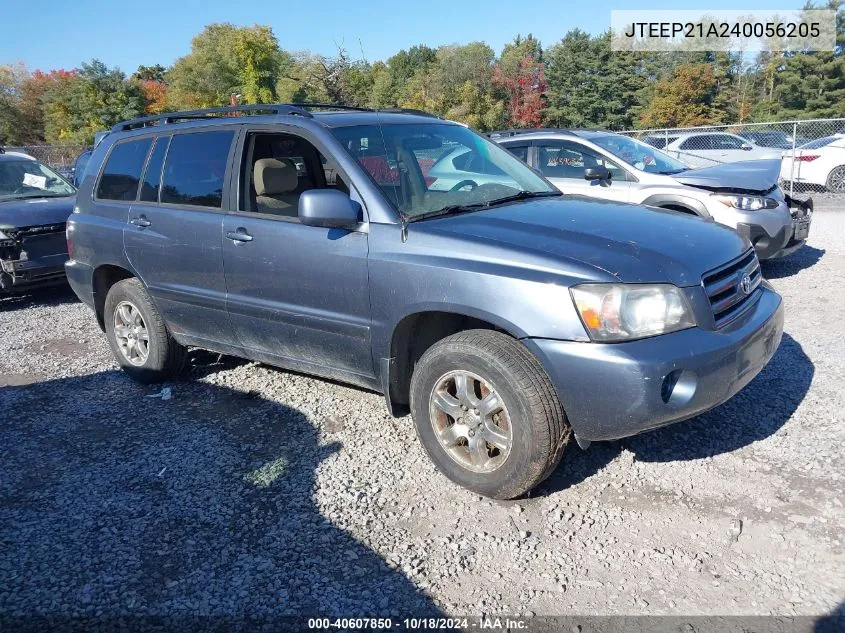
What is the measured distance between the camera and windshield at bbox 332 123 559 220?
3752mm

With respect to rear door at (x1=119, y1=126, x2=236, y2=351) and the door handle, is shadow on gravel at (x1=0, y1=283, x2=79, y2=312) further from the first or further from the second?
the door handle

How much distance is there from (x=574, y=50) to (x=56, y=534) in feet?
196

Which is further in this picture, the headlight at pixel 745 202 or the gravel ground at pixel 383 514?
the headlight at pixel 745 202

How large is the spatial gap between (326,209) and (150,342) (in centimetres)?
237

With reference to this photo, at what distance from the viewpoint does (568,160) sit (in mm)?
8047

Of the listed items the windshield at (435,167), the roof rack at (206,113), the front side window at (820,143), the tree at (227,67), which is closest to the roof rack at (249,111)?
the roof rack at (206,113)

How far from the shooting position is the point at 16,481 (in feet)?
12.4

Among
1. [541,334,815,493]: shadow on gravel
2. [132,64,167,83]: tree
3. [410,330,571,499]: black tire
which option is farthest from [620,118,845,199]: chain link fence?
[132,64,167,83]: tree

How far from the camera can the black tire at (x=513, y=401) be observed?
3.02m

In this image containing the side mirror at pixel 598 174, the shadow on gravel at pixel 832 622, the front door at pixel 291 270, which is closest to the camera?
the shadow on gravel at pixel 832 622

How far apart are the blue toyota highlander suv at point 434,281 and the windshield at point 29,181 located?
422 cm

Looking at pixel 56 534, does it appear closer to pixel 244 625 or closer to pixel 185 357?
pixel 244 625

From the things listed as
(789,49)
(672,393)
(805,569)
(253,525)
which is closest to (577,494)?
(672,393)

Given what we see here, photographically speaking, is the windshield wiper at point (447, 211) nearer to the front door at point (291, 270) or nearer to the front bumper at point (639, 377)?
the front door at point (291, 270)
